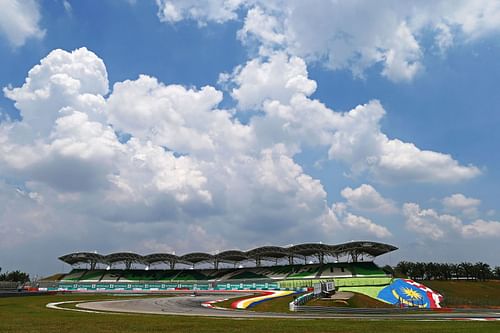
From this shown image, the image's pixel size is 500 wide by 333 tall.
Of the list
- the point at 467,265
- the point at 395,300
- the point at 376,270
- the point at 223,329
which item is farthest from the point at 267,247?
the point at 223,329

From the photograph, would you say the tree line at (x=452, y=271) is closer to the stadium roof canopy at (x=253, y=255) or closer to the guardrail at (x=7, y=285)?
the stadium roof canopy at (x=253, y=255)

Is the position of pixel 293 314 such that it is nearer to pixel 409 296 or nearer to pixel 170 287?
pixel 409 296

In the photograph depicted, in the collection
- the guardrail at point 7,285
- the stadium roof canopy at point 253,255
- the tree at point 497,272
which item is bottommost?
the tree at point 497,272

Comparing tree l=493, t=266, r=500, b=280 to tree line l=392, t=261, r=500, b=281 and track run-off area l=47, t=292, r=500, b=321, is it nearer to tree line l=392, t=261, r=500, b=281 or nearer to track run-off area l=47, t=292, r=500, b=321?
tree line l=392, t=261, r=500, b=281

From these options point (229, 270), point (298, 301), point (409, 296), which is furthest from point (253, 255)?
point (298, 301)

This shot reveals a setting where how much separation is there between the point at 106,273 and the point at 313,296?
340 feet

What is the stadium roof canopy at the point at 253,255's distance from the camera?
348 feet

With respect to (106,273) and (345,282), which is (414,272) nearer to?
(345,282)

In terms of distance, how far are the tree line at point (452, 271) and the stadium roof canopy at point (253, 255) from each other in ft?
133

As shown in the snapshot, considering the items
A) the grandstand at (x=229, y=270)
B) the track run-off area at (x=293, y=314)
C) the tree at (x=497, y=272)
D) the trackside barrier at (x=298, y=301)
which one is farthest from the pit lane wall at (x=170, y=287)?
the tree at (x=497, y=272)

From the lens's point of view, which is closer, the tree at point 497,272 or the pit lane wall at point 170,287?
the pit lane wall at point 170,287

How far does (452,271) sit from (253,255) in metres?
77.5

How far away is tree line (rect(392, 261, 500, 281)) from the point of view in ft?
454

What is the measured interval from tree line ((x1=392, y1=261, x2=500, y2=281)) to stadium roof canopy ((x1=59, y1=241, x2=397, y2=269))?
133 ft
